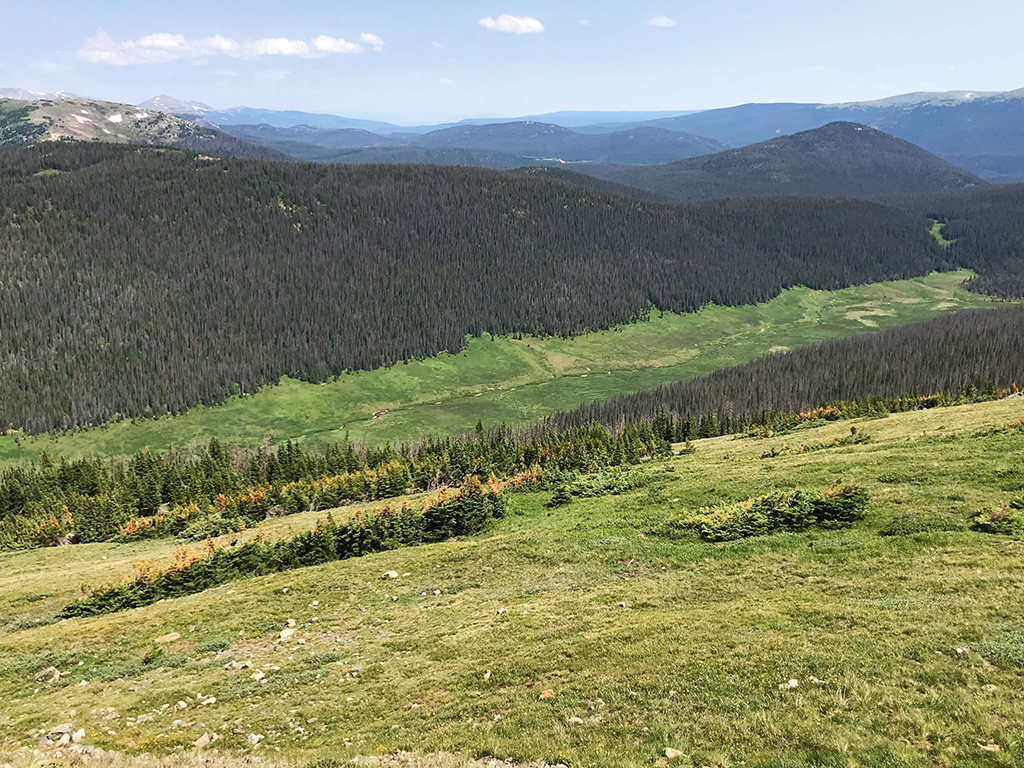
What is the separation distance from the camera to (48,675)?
30797 mm

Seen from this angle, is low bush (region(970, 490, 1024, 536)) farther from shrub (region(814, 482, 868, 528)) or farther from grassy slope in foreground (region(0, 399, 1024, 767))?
shrub (region(814, 482, 868, 528))

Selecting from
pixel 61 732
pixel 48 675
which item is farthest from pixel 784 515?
pixel 48 675

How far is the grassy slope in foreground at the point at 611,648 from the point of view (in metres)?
18.1

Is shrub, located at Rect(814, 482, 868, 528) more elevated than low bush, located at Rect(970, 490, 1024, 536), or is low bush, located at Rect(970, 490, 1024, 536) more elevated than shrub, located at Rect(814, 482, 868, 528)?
low bush, located at Rect(970, 490, 1024, 536)

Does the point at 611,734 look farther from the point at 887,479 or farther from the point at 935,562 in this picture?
the point at 887,479

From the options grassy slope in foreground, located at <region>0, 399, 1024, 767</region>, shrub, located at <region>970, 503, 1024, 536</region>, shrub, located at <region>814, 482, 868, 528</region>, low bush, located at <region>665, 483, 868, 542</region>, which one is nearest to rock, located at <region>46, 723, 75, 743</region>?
grassy slope in foreground, located at <region>0, 399, 1024, 767</region>

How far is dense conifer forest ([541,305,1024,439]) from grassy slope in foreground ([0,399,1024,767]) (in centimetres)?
8728

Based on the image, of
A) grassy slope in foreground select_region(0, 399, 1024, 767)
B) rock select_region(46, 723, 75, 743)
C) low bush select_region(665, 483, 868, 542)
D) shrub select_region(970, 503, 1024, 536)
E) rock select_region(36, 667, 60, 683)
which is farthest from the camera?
low bush select_region(665, 483, 868, 542)

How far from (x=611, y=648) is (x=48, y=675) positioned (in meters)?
27.9

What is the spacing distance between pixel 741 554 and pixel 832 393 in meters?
131

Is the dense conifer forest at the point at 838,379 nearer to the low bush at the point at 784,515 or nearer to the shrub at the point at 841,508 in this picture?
the low bush at the point at 784,515

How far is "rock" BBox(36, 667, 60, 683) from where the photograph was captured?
30.4 metres

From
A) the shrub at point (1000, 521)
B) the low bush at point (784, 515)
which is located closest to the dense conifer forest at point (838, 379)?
the low bush at point (784, 515)

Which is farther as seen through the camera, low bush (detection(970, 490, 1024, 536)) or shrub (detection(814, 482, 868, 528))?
shrub (detection(814, 482, 868, 528))
